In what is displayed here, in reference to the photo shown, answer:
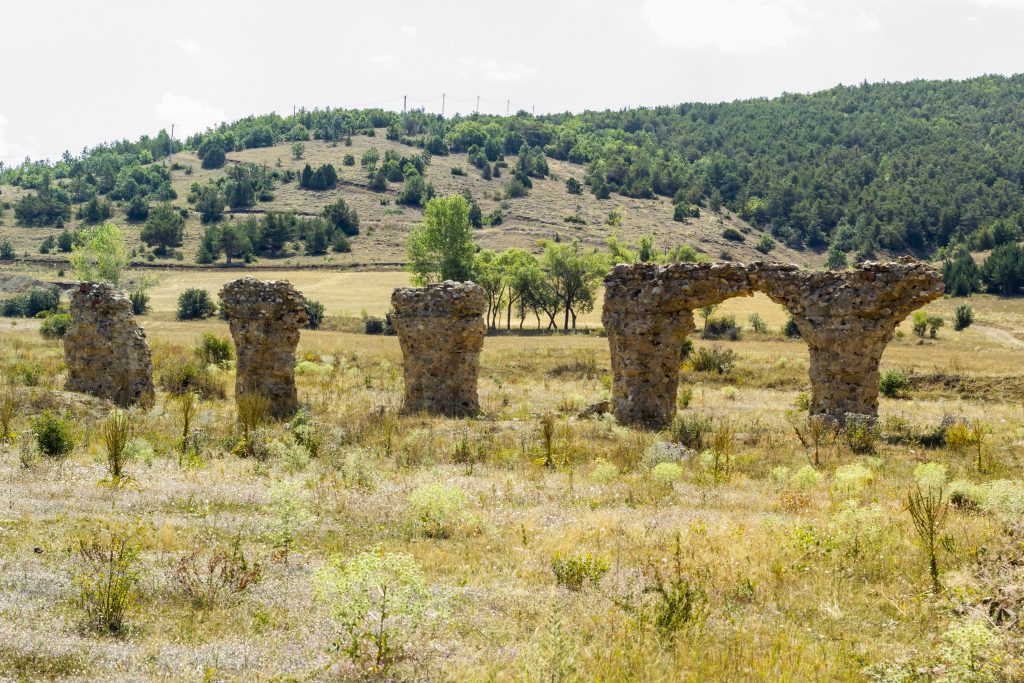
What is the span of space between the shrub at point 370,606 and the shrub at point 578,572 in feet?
6.02

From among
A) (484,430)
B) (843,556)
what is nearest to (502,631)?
(843,556)

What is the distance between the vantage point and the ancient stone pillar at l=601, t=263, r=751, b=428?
19.3 m

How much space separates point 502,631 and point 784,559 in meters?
3.68

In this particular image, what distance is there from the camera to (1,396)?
17.3 metres

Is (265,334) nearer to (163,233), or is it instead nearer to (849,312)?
(849,312)

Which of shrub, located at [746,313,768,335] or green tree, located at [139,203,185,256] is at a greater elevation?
green tree, located at [139,203,185,256]

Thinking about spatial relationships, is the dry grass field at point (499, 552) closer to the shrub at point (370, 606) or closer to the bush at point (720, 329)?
the shrub at point (370, 606)

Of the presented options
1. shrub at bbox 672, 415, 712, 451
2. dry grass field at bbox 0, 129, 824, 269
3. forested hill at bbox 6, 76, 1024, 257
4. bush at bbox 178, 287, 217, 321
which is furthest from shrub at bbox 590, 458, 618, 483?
forested hill at bbox 6, 76, 1024, 257

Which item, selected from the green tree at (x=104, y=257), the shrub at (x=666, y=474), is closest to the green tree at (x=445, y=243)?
the green tree at (x=104, y=257)

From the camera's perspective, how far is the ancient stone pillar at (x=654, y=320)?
63.4 ft

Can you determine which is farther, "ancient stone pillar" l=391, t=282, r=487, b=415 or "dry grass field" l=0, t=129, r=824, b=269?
"dry grass field" l=0, t=129, r=824, b=269

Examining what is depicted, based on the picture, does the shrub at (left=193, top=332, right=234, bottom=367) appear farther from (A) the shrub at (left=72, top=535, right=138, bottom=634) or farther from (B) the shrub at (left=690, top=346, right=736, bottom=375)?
(A) the shrub at (left=72, top=535, right=138, bottom=634)

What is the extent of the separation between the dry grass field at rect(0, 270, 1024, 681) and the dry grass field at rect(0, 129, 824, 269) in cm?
7116

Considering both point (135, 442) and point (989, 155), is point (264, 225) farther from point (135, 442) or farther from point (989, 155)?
point (989, 155)
